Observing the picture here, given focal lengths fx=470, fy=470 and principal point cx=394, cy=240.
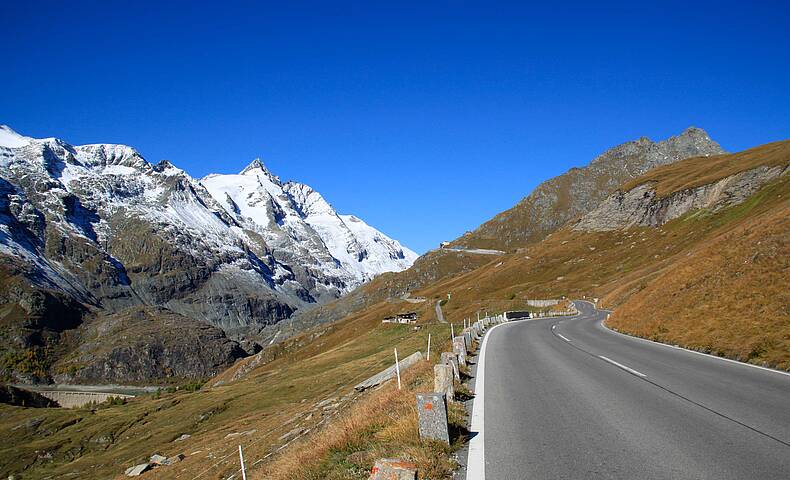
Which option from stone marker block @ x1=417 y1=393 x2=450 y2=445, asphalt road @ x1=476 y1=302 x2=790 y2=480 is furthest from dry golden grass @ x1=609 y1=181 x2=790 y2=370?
stone marker block @ x1=417 y1=393 x2=450 y2=445

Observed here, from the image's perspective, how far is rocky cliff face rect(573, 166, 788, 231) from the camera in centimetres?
10681

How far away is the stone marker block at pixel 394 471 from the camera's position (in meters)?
5.75

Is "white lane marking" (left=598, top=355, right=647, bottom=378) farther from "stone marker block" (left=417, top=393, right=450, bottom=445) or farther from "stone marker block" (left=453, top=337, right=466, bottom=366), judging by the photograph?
"stone marker block" (left=417, top=393, right=450, bottom=445)

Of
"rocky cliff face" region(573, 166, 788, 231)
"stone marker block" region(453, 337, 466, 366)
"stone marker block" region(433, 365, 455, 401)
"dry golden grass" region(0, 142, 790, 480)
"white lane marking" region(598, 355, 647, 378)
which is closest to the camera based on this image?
"dry golden grass" region(0, 142, 790, 480)

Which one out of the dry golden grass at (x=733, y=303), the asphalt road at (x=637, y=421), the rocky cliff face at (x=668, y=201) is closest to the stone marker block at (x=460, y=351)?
the asphalt road at (x=637, y=421)

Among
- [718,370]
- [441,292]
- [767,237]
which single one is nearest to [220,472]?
[718,370]

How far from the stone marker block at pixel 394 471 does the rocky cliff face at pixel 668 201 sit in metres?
125

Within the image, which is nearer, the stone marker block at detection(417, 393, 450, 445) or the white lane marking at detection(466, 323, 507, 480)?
the white lane marking at detection(466, 323, 507, 480)

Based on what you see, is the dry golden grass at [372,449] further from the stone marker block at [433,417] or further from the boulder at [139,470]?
the boulder at [139,470]

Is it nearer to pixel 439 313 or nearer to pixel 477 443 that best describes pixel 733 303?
pixel 477 443

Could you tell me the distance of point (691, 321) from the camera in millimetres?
23422

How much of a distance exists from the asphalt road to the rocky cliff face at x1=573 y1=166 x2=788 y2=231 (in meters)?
114

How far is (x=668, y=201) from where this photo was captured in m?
136

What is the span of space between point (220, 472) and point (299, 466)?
55.8 feet
